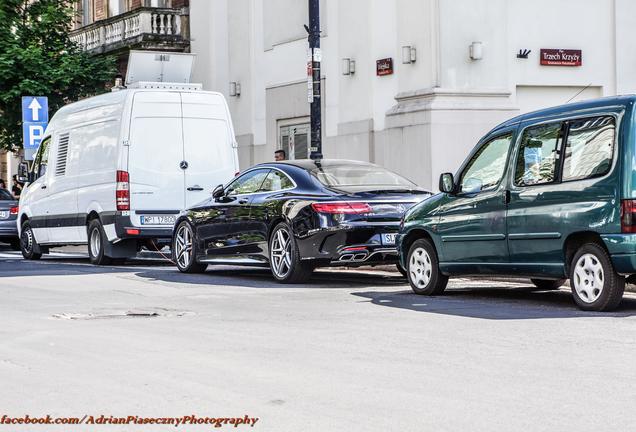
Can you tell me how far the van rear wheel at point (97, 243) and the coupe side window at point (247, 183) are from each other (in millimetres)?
4182

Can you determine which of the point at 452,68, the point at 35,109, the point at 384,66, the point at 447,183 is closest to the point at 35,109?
the point at 35,109

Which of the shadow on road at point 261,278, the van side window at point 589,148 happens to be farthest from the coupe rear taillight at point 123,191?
the van side window at point 589,148

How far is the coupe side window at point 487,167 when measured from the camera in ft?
42.0

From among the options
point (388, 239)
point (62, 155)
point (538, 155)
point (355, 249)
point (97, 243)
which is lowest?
point (97, 243)

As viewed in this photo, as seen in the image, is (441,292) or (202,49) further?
(202,49)

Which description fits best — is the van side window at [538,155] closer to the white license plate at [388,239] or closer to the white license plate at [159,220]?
the white license plate at [388,239]

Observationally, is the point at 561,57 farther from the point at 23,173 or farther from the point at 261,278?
the point at 23,173

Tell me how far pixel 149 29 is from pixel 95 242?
14.9m

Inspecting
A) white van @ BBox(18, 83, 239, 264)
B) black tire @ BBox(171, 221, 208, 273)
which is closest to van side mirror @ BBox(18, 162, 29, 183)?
white van @ BBox(18, 83, 239, 264)

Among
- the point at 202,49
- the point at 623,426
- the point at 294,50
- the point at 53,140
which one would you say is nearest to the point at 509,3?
the point at 294,50

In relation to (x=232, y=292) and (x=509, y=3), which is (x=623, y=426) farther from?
(x=509, y=3)

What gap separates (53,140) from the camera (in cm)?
2270

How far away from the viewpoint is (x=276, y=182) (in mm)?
16047

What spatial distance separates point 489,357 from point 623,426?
2426mm
